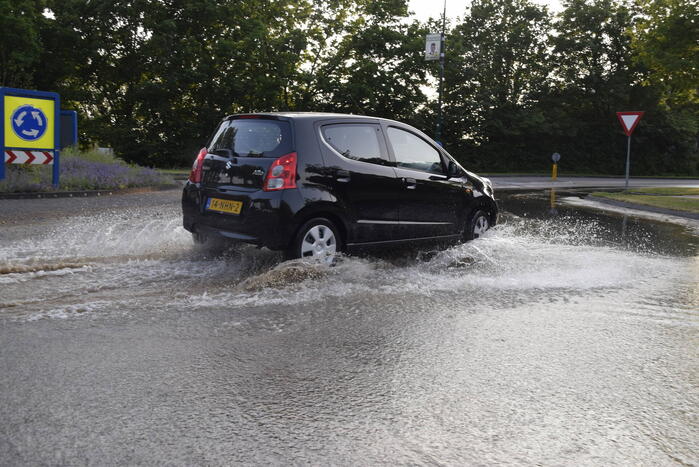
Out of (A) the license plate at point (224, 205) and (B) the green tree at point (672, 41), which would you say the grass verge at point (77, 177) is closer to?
(A) the license plate at point (224, 205)

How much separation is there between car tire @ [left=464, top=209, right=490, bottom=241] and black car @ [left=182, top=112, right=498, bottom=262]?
835mm

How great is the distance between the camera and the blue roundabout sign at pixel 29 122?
15.0m

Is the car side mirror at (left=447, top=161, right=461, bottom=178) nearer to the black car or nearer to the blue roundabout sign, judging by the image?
the black car

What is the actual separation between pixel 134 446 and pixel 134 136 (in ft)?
120

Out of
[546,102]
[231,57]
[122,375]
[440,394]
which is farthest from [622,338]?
[546,102]

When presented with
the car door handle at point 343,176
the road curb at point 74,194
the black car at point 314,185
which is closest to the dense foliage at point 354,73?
the road curb at point 74,194

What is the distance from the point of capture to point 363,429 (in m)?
3.18

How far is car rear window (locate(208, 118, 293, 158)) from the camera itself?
22.0 feet

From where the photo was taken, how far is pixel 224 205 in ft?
22.7

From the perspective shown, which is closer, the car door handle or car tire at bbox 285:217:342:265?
car tire at bbox 285:217:342:265

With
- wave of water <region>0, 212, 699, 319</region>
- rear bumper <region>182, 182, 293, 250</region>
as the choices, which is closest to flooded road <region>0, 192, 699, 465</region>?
wave of water <region>0, 212, 699, 319</region>

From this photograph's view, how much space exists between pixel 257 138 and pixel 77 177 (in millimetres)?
11337

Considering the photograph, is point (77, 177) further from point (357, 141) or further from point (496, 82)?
point (496, 82)

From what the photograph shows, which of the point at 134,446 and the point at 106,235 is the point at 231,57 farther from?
the point at 134,446
